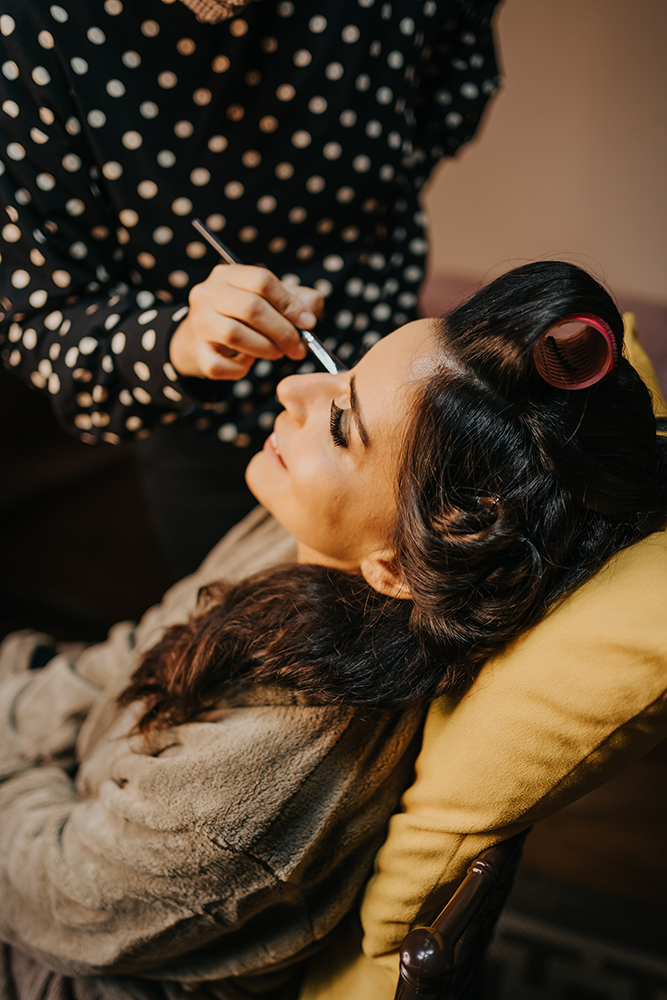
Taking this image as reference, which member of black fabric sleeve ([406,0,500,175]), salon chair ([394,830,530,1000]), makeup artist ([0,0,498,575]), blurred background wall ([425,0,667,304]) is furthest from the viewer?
blurred background wall ([425,0,667,304])

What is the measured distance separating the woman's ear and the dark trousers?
319mm

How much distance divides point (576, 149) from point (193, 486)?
3.86 ft

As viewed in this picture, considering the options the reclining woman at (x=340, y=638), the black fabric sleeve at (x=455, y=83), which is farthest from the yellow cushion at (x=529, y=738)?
the black fabric sleeve at (x=455, y=83)

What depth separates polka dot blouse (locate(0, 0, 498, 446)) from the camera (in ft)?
2.20

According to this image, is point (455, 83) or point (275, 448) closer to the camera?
point (275, 448)

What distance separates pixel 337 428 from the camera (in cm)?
62

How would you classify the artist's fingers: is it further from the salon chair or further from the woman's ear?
the salon chair

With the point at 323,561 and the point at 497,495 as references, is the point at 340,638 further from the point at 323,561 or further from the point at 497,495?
the point at 497,495

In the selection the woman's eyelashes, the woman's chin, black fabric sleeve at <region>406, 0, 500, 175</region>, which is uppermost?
black fabric sleeve at <region>406, 0, 500, 175</region>

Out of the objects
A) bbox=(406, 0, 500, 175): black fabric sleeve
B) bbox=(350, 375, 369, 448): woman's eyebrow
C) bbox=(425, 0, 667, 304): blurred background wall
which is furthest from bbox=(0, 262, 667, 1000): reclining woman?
bbox=(425, 0, 667, 304): blurred background wall

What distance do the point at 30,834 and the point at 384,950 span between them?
391 mm

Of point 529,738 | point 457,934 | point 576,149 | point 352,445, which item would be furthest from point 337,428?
point 576,149

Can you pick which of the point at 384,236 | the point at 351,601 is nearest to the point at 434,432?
the point at 351,601

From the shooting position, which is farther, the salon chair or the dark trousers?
the dark trousers
